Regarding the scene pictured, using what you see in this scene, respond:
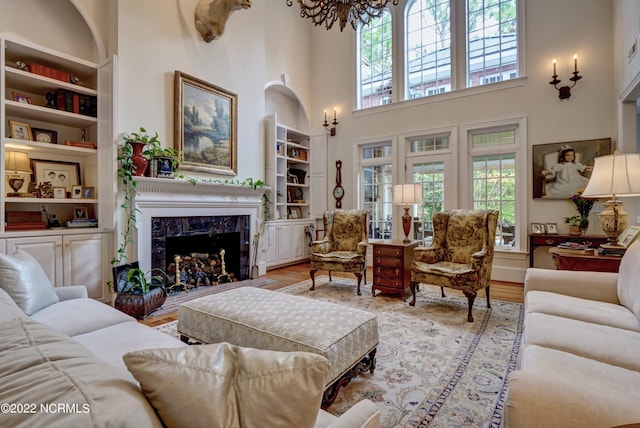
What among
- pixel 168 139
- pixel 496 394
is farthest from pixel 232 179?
pixel 496 394

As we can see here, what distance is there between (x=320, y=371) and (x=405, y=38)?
6105 millimetres

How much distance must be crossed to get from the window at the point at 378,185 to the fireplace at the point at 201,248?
238 centimetres

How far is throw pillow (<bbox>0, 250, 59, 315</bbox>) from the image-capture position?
167 centimetres

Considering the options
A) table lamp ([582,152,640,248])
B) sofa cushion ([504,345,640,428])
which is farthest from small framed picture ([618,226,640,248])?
sofa cushion ([504,345,640,428])

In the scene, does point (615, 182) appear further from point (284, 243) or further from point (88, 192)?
point (88, 192)

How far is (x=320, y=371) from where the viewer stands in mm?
656

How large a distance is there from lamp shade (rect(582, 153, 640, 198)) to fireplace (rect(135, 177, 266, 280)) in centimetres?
395

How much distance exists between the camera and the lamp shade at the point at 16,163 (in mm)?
3006

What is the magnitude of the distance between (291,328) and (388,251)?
90.7 inches

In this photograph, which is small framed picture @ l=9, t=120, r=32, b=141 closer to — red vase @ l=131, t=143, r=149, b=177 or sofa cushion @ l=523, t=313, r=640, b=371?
red vase @ l=131, t=143, r=149, b=177

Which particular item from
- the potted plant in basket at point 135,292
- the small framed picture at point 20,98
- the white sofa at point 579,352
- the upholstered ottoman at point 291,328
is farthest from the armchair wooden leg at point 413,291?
the small framed picture at point 20,98

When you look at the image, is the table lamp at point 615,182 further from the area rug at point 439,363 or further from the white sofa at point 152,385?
the white sofa at point 152,385

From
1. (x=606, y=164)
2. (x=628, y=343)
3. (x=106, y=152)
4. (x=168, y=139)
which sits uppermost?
(x=168, y=139)

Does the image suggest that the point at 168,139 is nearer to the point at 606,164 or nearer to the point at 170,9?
the point at 170,9
